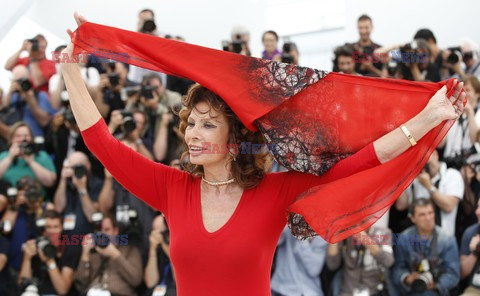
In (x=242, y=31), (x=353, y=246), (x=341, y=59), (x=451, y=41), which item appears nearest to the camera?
(x=353, y=246)

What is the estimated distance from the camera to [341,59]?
215 inches

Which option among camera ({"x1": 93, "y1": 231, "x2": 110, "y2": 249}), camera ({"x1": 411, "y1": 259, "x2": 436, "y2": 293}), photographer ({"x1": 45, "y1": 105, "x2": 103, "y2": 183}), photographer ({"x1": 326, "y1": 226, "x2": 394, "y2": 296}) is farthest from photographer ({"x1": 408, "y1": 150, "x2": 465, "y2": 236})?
photographer ({"x1": 45, "y1": 105, "x2": 103, "y2": 183})

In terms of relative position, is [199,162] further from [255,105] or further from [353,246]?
[353,246]

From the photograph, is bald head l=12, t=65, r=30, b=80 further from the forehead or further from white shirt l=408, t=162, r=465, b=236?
the forehead

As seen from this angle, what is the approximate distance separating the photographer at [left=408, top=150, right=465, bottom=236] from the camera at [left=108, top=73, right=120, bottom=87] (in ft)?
8.27

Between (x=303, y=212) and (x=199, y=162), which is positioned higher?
(x=199, y=162)

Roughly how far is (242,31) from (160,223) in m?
2.02

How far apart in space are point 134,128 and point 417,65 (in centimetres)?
235

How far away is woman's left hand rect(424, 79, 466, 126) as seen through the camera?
220cm

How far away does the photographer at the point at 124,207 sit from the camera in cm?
500

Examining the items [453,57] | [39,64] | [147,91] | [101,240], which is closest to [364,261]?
[101,240]

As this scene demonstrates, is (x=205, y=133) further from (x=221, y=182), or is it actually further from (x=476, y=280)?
(x=476, y=280)

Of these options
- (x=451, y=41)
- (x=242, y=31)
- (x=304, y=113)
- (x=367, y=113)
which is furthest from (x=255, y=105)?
(x=451, y=41)

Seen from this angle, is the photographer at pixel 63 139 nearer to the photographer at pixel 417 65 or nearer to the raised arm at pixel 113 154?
the photographer at pixel 417 65
